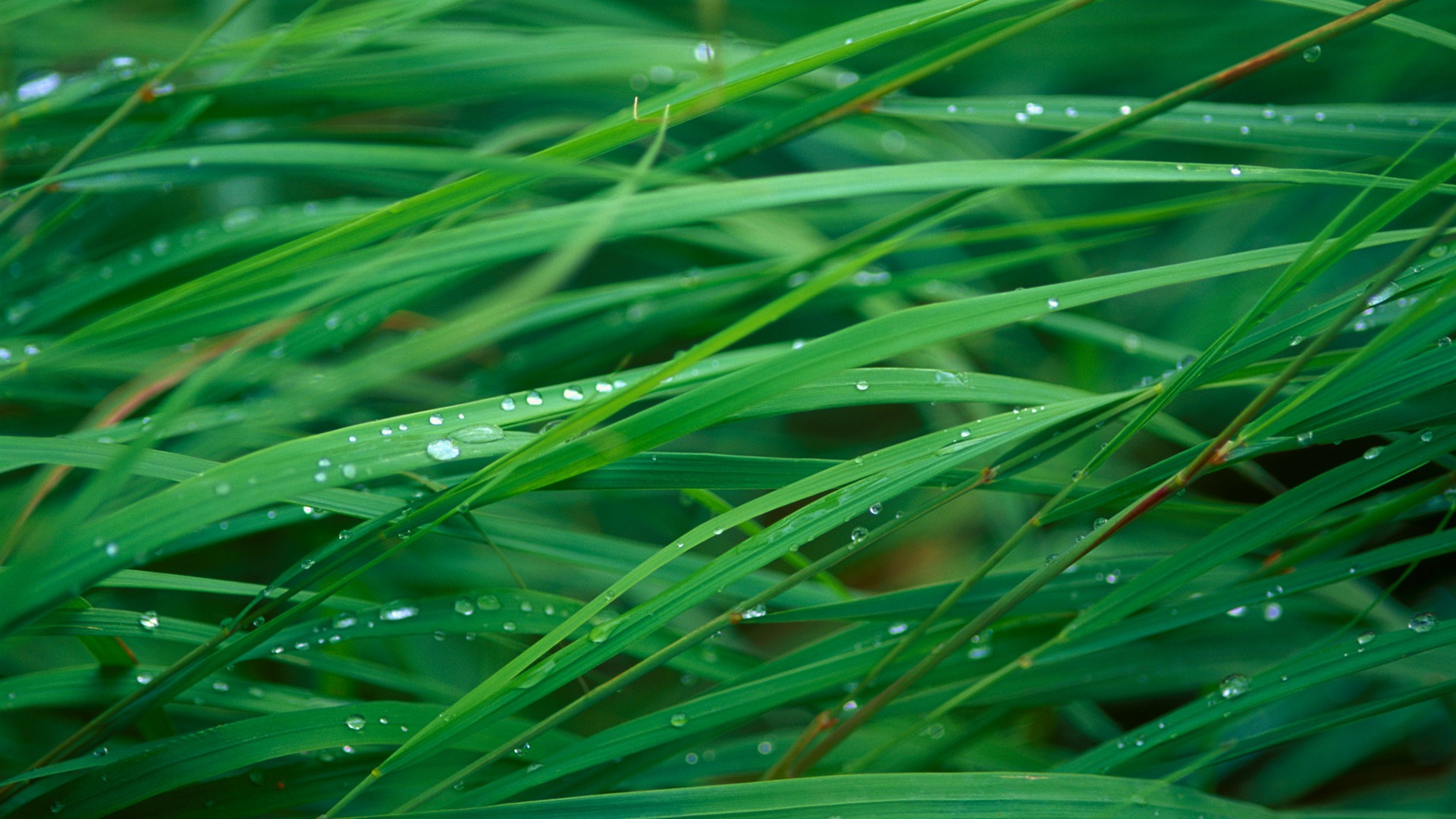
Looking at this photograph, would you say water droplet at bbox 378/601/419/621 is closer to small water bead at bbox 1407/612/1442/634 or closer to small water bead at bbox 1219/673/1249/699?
small water bead at bbox 1219/673/1249/699

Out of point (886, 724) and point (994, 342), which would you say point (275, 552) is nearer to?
point (886, 724)

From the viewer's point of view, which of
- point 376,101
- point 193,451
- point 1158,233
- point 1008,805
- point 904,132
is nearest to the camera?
point 1008,805

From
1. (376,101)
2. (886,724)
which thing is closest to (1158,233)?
(886,724)

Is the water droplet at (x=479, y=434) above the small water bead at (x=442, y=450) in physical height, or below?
above

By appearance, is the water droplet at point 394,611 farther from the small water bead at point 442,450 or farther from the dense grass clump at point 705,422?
the small water bead at point 442,450

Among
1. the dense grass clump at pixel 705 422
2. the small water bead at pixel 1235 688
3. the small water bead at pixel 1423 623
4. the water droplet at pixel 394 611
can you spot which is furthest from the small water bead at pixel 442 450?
the small water bead at pixel 1423 623

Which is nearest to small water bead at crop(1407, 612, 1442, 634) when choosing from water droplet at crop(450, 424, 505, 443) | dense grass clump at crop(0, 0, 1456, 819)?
dense grass clump at crop(0, 0, 1456, 819)
